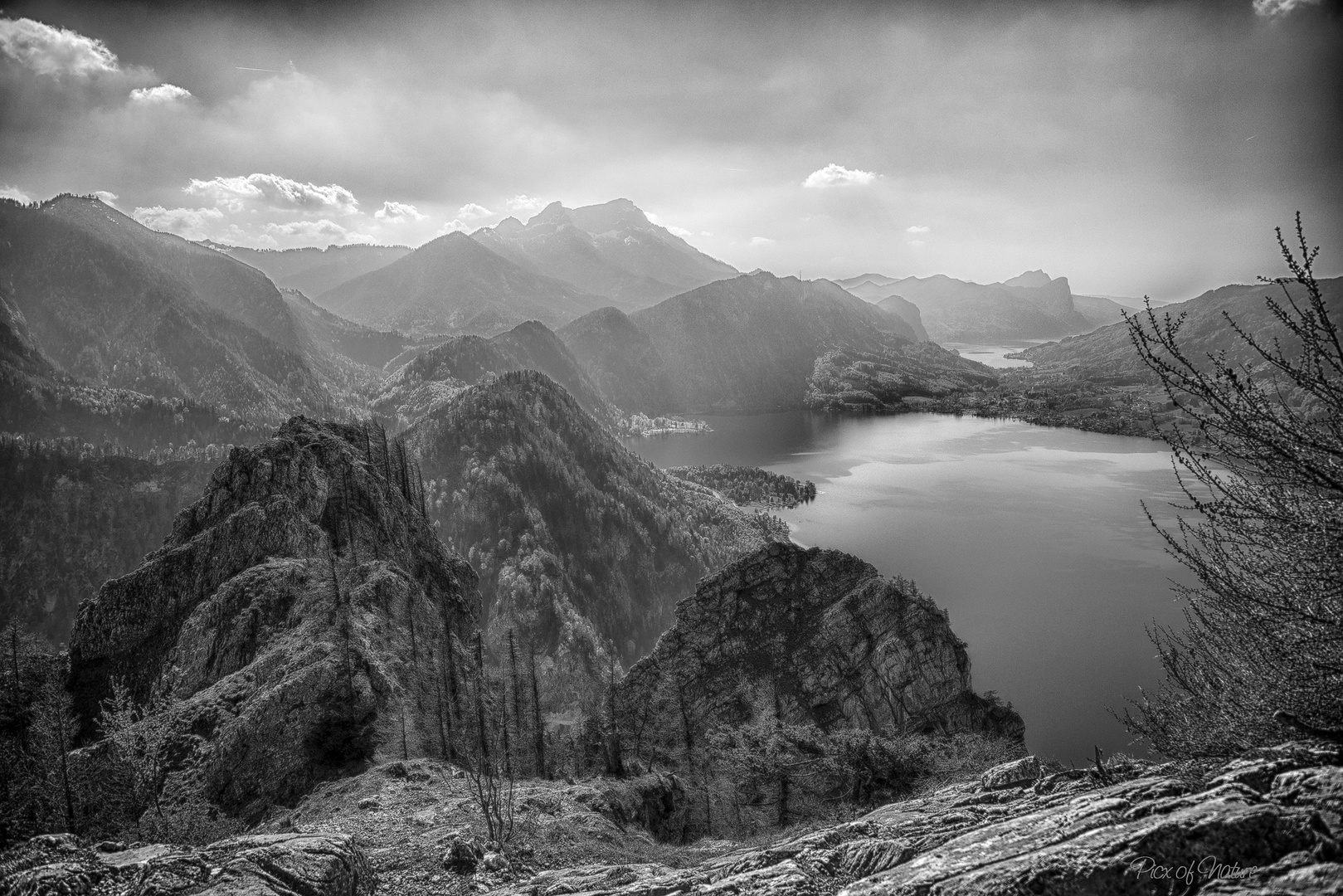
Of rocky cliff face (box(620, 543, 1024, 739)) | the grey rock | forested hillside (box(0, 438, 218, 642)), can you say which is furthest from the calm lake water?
forested hillside (box(0, 438, 218, 642))

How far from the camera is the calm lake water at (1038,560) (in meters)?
67.5

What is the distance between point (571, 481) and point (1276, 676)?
110 metres

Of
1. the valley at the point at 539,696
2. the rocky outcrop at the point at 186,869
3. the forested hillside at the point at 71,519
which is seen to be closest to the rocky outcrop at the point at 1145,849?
the valley at the point at 539,696

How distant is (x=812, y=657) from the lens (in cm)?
4712

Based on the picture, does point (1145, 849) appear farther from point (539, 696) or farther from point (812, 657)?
point (539, 696)

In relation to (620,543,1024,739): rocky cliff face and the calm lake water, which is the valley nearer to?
(620,543,1024,739): rocky cliff face

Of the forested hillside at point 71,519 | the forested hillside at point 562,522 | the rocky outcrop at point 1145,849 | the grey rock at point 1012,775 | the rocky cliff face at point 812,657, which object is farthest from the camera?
the forested hillside at point 71,519

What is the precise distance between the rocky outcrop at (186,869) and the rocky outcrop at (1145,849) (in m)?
6.32

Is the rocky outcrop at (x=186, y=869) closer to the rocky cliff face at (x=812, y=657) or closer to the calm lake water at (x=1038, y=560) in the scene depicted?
the rocky cliff face at (x=812, y=657)

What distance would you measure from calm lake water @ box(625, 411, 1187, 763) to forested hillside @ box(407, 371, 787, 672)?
26.9 metres

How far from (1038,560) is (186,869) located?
116m

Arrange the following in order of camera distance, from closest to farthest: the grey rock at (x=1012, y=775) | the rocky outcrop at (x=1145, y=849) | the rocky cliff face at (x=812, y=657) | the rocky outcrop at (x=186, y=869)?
1. the rocky outcrop at (x=1145, y=849)
2. the rocky outcrop at (x=186, y=869)
3. the grey rock at (x=1012, y=775)
4. the rocky cliff face at (x=812, y=657)

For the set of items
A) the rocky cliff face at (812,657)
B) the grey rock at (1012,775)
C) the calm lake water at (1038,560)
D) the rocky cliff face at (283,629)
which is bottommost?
the calm lake water at (1038,560)

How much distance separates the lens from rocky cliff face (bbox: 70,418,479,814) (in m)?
26.5
